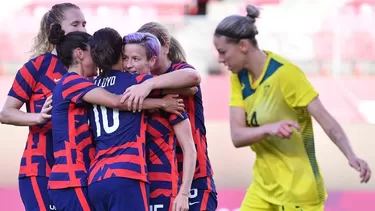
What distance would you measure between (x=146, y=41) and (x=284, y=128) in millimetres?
664

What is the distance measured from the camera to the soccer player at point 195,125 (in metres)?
3.64

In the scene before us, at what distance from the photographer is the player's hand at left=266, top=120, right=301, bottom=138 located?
3266 mm

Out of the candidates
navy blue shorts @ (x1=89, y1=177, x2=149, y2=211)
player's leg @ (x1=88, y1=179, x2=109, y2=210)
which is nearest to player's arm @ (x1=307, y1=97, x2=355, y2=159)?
navy blue shorts @ (x1=89, y1=177, x2=149, y2=211)

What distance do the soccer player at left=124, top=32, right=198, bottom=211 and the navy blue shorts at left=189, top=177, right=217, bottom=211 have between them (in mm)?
304

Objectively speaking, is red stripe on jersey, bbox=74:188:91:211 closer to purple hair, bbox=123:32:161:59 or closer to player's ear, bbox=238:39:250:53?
purple hair, bbox=123:32:161:59

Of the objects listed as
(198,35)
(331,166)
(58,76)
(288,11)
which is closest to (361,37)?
(288,11)

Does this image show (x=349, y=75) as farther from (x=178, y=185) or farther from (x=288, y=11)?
(x=178, y=185)

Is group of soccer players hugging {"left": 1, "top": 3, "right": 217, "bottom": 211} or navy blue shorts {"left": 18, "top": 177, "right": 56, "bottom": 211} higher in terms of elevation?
group of soccer players hugging {"left": 1, "top": 3, "right": 217, "bottom": 211}

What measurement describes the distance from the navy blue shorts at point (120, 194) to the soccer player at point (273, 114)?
58 centimetres

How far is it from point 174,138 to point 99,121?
35 cm

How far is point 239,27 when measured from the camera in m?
3.53

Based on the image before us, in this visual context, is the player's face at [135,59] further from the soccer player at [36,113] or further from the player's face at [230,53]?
the soccer player at [36,113]

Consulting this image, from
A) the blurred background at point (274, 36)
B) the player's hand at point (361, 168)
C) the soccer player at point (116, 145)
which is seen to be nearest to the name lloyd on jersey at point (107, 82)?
the soccer player at point (116, 145)

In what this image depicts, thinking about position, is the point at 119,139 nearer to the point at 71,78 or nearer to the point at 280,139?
the point at 71,78
